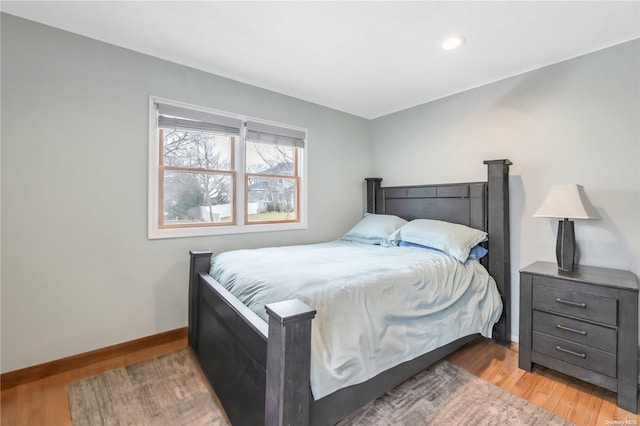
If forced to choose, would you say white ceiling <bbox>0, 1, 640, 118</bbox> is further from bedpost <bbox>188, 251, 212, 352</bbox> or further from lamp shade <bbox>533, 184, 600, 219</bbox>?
bedpost <bbox>188, 251, 212, 352</bbox>

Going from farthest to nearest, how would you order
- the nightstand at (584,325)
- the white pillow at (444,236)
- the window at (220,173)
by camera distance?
the window at (220,173) < the white pillow at (444,236) < the nightstand at (584,325)

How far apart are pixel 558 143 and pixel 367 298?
2.18m

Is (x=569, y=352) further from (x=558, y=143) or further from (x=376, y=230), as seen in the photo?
(x=376, y=230)

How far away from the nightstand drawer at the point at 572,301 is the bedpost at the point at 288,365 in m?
1.88

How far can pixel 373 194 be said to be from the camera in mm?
3803

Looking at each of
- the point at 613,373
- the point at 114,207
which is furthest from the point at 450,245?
the point at 114,207

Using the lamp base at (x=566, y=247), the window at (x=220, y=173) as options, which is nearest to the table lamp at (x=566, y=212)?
the lamp base at (x=566, y=247)

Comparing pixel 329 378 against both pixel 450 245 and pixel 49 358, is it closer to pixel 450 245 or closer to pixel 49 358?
pixel 450 245

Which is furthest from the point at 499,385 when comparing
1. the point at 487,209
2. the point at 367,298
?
the point at 487,209

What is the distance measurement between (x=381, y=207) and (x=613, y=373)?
2478 millimetres

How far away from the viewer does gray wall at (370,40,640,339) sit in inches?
81.7

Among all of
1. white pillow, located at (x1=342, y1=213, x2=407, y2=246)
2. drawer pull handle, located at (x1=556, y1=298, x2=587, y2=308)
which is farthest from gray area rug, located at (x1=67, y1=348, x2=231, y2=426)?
drawer pull handle, located at (x1=556, y1=298, x2=587, y2=308)

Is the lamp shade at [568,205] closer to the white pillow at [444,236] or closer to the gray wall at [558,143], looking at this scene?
the gray wall at [558,143]

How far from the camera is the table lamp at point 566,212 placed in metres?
2.02
